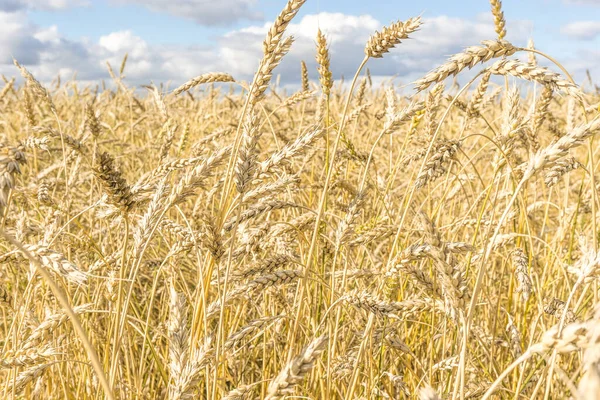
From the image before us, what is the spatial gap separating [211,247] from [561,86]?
101 cm

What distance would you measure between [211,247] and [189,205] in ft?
9.51

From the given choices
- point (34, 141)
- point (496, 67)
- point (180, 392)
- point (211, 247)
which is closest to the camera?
point (180, 392)

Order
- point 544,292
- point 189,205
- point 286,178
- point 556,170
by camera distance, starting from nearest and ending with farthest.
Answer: point 286,178
point 556,170
point 544,292
point 189,205

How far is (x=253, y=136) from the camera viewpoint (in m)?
1.36

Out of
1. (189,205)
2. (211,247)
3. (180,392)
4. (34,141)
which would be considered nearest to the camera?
(180,392)

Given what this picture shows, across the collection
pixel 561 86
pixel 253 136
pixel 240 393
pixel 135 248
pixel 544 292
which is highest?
pixel 561 86

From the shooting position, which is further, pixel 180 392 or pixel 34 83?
pixel 34 83

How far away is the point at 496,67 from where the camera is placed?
150cm

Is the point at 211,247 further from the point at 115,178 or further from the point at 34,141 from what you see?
the point at 34,141

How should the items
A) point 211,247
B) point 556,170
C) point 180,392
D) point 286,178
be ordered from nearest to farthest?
point 180,392, point 211,247, point 286,178, point 556,170

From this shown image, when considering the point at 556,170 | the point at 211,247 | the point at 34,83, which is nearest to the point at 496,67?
the point at 556,170

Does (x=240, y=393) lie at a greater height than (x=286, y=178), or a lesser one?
lesser

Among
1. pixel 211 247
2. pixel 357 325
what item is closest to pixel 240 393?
pixel 211 247

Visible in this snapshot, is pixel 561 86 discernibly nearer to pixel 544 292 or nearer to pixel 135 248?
pixel 135 248
